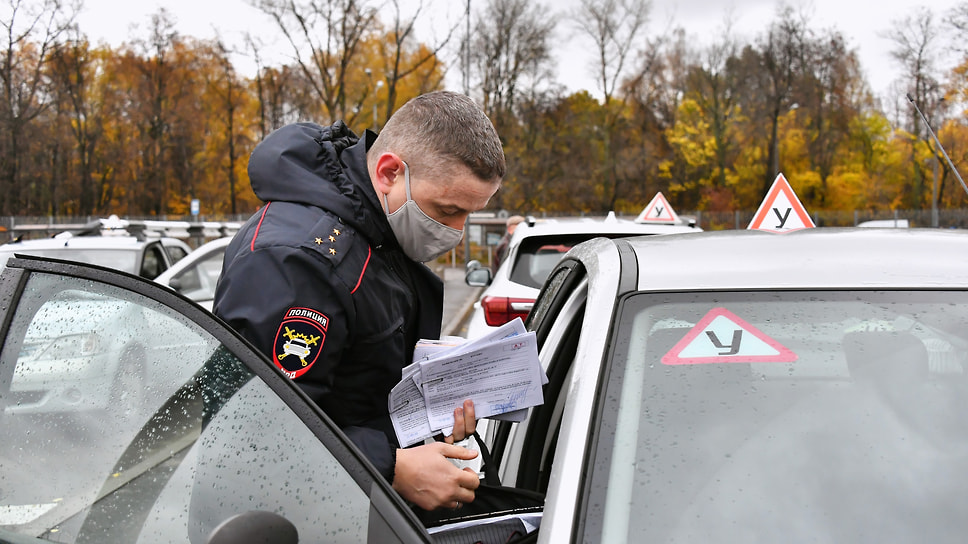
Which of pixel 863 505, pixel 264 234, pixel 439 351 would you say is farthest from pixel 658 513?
pixel 264 234

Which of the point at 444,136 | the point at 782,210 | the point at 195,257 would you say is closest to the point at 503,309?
the point at 782,210

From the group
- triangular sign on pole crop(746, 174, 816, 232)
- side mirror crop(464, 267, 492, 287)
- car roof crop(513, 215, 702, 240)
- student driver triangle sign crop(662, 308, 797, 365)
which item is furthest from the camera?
side mirror crop(464, 267, 492, 287)

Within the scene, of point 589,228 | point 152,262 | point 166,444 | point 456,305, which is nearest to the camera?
point 166,444

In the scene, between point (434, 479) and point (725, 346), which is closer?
point (725, 346)

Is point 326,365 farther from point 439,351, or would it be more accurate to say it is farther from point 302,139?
point 302,139

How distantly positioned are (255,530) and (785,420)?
98 centimetres

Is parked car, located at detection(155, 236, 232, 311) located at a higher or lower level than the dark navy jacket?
lower

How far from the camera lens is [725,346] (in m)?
1.69

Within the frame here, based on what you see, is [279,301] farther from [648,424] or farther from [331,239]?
[648,424]

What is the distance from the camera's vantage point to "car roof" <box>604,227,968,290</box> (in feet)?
5.82

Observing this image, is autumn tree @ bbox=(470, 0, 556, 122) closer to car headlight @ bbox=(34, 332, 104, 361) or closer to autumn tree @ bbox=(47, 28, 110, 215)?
autumn tree @ bbox=(47, 28, 110, 215)

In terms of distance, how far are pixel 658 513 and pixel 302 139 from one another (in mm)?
1397

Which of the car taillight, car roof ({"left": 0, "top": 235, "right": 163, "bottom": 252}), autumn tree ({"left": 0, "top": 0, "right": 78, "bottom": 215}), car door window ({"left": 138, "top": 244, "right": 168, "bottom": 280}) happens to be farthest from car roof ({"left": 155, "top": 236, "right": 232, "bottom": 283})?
autumn tree ({"left": 0, "top": 0, "right": 78, "bottom": 215})

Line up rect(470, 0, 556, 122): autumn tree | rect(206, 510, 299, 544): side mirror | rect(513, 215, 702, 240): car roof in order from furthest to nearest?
rect(470, 0, 556, 122): autumn tree
rect(513, 215, 702, 240): car roof
rect(206, 510, 299, 544): side mirror
